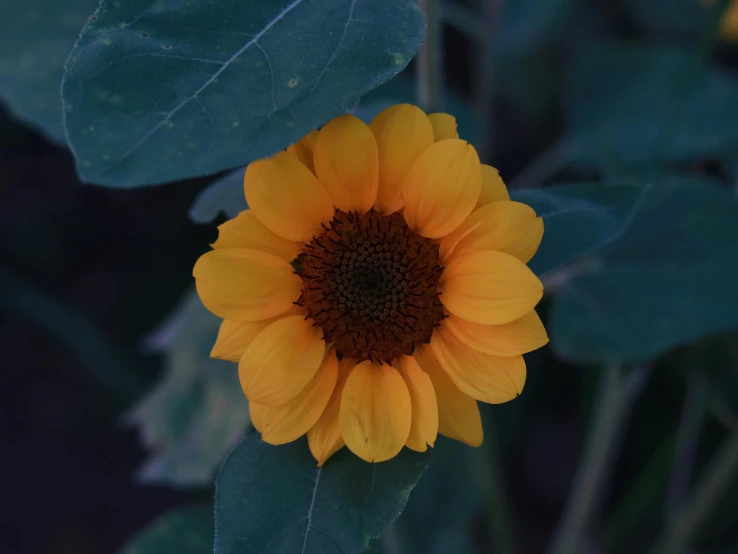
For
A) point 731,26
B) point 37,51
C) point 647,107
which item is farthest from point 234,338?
point 731,26

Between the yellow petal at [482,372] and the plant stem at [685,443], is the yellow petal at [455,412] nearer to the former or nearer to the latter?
the yellow petal at [482,372]

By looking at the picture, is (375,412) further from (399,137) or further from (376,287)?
(399,137)

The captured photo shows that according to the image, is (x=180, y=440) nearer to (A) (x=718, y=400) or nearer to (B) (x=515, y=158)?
(A) (x=718, y=400)

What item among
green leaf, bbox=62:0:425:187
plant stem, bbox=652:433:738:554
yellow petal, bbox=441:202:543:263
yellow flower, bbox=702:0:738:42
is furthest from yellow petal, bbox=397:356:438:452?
yellow flower, bbox=702:0:738:42

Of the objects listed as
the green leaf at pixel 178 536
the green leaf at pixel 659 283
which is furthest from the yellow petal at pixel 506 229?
the green leaf at pixel 178 536

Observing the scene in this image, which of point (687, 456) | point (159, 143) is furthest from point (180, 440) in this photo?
point (687, 456)

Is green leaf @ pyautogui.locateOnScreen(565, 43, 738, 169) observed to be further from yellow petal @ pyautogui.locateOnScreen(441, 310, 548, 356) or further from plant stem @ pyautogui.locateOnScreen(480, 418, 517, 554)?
yellow petal @ pyautogui.locateOnScreen(441, 310, 548, 356)
